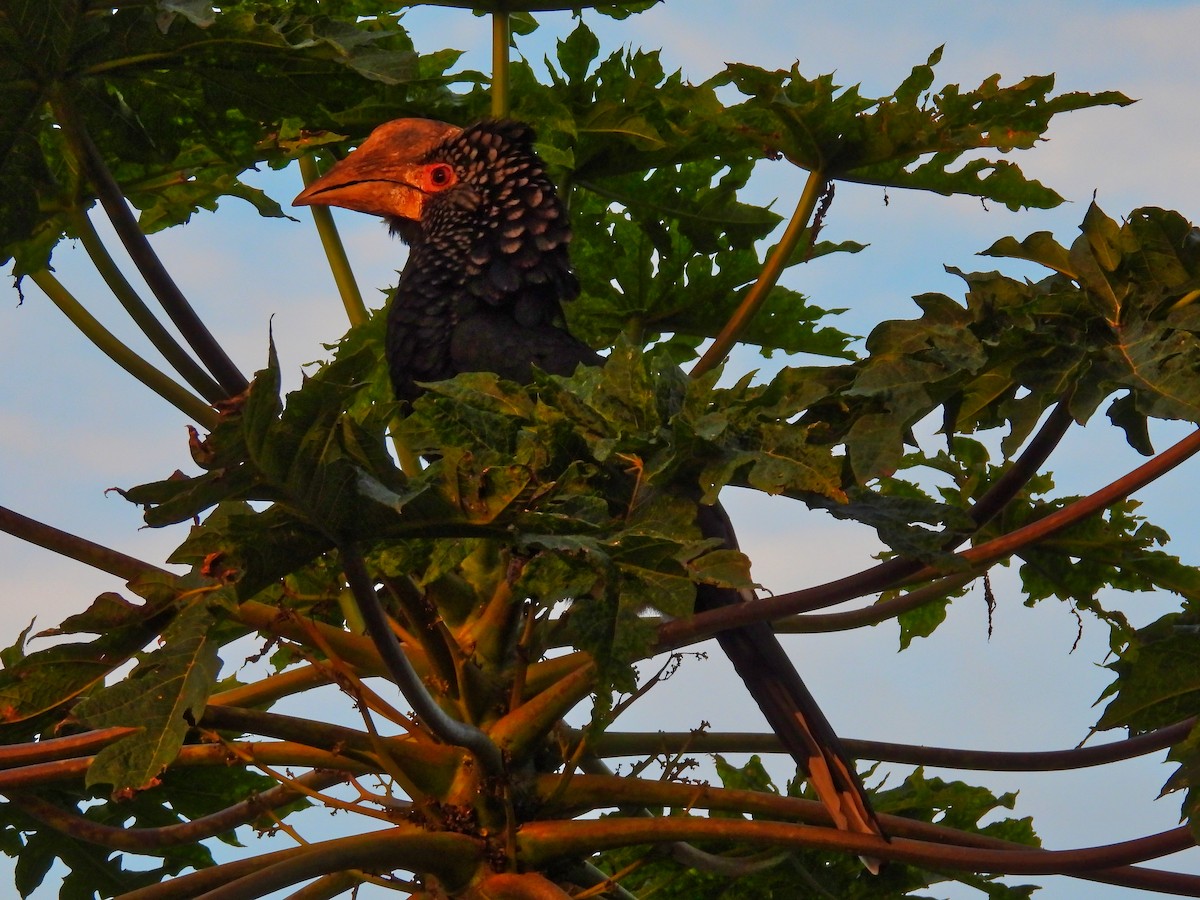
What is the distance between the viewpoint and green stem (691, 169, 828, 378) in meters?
2.75

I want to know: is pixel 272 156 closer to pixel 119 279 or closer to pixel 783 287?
pixel 119 279

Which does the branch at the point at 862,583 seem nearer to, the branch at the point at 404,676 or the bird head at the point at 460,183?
the branch at the point at 404,676

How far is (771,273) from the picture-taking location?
2.74 meters

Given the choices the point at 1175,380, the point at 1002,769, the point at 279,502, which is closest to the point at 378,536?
the point at 279,502

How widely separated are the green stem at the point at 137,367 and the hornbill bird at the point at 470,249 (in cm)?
58

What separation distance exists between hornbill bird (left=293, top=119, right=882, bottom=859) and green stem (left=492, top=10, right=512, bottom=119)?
0.16m

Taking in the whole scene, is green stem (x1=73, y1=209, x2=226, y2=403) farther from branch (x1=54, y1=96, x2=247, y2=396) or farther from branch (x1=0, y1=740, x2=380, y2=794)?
branch (x1=0, y1=740, x2=380, y2=794)

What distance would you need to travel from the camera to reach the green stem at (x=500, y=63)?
3.00 meters

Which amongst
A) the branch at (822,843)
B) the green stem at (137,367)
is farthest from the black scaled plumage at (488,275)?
the branch at (822,843)

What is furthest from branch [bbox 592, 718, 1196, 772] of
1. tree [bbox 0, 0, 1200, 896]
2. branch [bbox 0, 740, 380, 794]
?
branch [bbox 0, 740, 380, 794]

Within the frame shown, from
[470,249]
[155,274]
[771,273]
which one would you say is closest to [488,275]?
[470,249]

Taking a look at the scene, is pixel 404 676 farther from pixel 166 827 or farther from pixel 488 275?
pixel 488 275

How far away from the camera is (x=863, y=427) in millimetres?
2014

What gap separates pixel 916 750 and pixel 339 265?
62.4 inches
